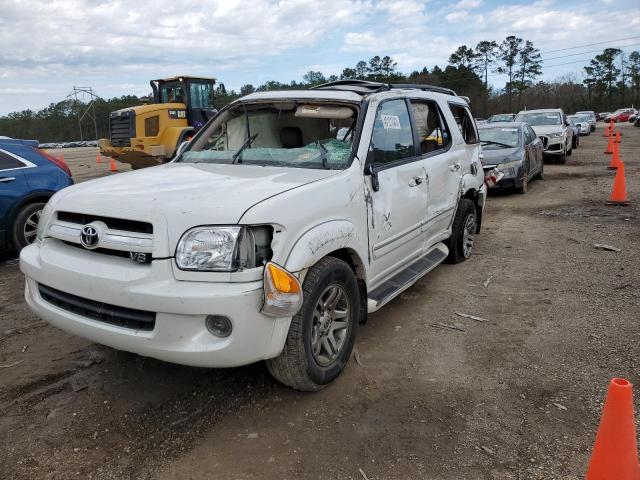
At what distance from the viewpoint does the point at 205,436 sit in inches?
115

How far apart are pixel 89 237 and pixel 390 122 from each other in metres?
2.48

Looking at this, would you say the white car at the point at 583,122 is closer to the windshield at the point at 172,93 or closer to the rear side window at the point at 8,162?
the windshield at the point at 172,93

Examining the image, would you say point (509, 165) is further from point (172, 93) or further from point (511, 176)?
point (172, 93)

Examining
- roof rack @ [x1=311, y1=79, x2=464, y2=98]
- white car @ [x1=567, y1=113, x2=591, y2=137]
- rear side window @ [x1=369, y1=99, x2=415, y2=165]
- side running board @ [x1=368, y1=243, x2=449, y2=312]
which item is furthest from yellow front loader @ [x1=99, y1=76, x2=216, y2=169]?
white car @ [x1=567, y1=113, x2=591, y2=137]

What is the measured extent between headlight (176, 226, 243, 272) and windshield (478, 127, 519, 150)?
391 inches

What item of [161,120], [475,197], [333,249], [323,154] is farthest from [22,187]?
[161,120]

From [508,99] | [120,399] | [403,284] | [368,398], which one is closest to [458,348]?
[403,284]

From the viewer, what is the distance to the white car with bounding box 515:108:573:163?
16.4m

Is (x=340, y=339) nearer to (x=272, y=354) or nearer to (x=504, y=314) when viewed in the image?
(x=272, y=354)

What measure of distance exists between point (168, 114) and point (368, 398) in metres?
14.9

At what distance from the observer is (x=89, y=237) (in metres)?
2.93

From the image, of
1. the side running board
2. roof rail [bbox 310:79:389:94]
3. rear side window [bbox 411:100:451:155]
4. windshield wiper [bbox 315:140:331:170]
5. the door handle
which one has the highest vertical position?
roof rail [bbox 310:79:389:94]

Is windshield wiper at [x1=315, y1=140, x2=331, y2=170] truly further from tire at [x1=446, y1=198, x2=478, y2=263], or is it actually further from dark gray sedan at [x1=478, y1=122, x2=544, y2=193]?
dark gray sedan at [x1=478, y1=122, x2=544, y2=193]

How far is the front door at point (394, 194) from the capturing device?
151 inches
